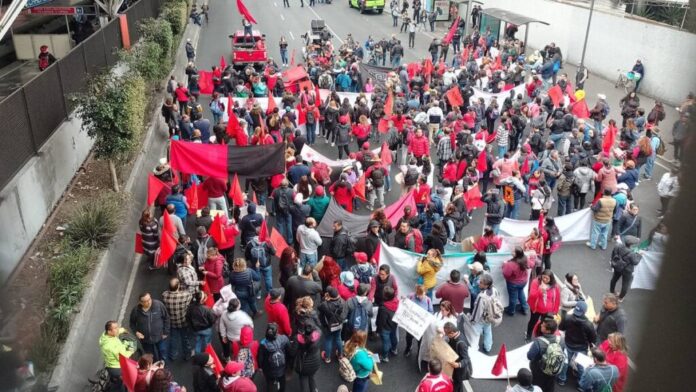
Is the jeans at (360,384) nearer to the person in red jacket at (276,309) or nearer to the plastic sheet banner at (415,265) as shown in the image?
the person in red jacket at (276,309)

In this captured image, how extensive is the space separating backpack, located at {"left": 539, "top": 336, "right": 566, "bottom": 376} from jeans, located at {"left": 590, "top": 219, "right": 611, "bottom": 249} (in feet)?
18.5

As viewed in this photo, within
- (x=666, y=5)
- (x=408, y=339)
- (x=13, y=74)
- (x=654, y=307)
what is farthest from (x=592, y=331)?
(x=13, y=74)

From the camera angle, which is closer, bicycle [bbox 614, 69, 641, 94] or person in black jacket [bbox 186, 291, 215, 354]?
person in black jacket [bbox 186, 291, 215, 354]

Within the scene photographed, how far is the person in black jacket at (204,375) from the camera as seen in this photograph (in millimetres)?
7379

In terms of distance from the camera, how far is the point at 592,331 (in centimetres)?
833

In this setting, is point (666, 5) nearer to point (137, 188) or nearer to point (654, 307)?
point (137, 188)

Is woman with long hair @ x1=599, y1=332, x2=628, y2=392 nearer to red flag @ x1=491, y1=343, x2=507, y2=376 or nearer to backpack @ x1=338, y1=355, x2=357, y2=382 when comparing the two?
red flag @ x1=491, y1=343, x2=507, y2=376

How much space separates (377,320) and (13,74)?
2027 centimetres

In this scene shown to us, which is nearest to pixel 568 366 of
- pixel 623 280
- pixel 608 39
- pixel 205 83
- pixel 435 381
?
pixel 623 280

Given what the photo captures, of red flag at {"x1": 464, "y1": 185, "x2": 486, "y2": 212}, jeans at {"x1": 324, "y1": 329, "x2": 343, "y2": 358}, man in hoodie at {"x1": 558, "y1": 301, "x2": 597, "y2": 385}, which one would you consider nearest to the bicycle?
red flag at {"x1": 464, "y1": 185, "x2": 486, "y2": 212}

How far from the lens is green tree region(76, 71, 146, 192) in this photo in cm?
1318

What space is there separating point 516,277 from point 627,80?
63.9 feet

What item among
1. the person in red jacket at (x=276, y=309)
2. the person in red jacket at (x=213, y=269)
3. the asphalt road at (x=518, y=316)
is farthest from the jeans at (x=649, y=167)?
the person in red jacket at (x=213, y=269)

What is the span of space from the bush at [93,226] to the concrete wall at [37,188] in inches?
30.8
